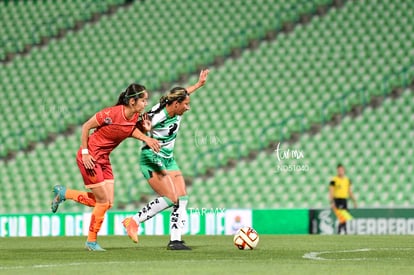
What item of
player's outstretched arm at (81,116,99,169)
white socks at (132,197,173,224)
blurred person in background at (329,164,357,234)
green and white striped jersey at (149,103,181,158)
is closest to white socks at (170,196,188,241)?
white socks at (132,197,173,224)

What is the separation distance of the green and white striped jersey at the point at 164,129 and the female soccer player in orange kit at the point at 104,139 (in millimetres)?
131

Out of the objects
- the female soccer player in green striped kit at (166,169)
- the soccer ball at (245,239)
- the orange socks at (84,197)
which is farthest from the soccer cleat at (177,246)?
the orange socks at (84,197)

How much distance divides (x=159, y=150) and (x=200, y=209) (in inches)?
291

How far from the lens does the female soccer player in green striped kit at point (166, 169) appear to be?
1180 centimetres

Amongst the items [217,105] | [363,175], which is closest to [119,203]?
[217,105]

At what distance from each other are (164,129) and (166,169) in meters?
0.54

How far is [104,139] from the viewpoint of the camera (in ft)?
38.4

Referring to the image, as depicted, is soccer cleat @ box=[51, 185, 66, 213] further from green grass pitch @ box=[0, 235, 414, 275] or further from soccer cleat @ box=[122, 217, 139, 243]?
soccer cleat @ box=[122, 217, 139, 243]

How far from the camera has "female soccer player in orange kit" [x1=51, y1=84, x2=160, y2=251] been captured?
37.6ft

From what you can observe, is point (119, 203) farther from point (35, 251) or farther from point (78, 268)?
point (78, 268)

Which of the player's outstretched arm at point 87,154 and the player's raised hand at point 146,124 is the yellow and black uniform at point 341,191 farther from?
the player's outstretched arm at point 87,154

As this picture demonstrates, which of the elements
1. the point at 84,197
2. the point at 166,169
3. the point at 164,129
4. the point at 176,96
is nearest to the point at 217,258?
the point at 166,169

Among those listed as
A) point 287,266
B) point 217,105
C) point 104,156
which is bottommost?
point 287,266

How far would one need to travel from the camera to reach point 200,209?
18.7 m
